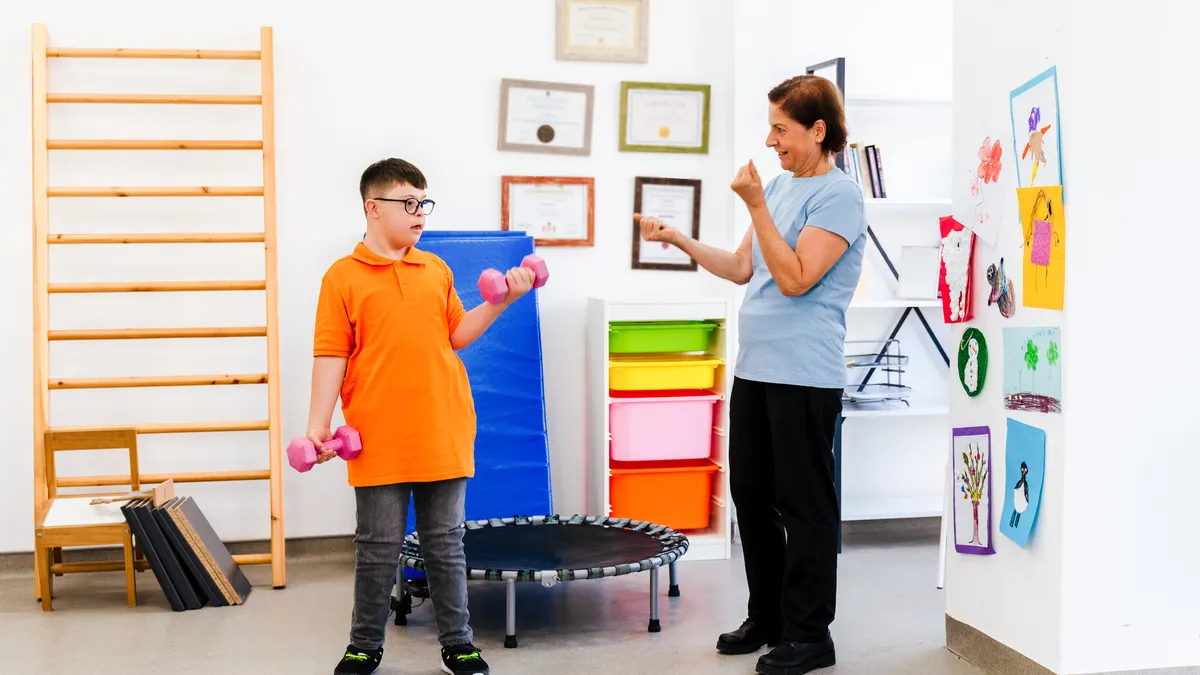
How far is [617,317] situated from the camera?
3.77 metres

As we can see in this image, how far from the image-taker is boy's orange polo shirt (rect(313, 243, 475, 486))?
249 cm

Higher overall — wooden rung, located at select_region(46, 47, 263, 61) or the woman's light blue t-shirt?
wooden rung, located at select_region(46, 47, 263, 61)

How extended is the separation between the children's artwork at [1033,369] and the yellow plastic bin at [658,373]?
4.70 ft

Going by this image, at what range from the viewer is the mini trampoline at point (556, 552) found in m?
2.91

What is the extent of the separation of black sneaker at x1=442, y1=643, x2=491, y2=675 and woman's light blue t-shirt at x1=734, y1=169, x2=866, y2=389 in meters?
0.91

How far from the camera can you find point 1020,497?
2.47 m

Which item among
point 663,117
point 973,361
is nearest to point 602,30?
point 663,117

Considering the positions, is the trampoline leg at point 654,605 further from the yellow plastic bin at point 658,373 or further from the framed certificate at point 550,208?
the framed certificate at point 550,208

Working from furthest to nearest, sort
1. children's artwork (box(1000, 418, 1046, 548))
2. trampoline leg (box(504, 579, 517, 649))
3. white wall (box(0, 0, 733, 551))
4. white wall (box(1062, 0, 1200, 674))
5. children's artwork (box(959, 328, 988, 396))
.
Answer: white wall (box(0, 0, 733, 551)) < trampoline leg (box(504, 579, 517, 649)) < children's artwork (box(959, 328, 988, 396)) < children's artwork (box(1000, 418, 1046, 548)) < white wall (box(1062, 0, 1200, 674))

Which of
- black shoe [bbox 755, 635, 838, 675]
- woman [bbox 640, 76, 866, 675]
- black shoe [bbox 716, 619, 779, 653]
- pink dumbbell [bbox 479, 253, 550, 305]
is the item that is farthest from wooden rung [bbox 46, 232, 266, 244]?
black shoe [bbox 755, 635, 838, 675]

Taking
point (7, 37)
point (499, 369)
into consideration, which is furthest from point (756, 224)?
point (7, 37)

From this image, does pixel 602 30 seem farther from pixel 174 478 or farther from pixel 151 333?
pixel 174 478

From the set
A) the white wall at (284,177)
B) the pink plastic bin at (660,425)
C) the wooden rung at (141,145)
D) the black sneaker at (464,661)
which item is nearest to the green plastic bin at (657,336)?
the pink plastic bin at (660,425)

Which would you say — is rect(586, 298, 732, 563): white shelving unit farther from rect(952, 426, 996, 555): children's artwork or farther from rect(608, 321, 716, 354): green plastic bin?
rect(952, 426, 996, 555): children's artwork
